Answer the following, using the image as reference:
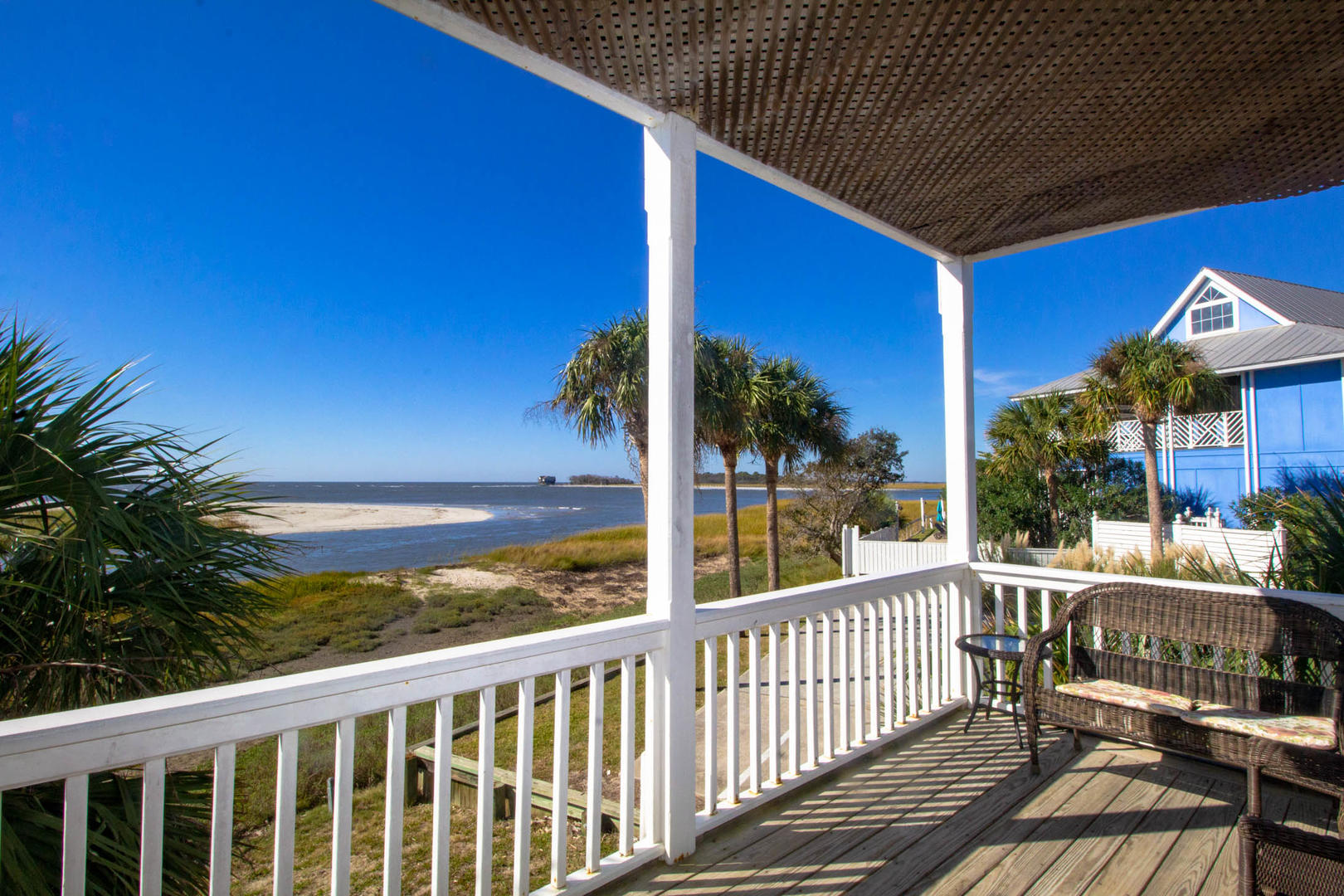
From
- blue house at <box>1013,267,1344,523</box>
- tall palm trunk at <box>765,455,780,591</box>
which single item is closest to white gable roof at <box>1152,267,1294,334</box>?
blue house at <box>1013,267,1344,523</box>

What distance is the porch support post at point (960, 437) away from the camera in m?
3.19

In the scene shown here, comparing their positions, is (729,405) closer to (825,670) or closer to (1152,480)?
(1152,480)

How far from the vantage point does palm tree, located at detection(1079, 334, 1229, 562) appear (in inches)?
425

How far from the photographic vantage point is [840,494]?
16.4 m

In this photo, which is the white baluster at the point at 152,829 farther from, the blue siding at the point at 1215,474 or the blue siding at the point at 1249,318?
the blue siding at the point at 1249,318

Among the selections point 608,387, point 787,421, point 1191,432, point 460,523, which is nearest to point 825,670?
point 608,387

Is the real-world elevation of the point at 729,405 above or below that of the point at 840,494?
above

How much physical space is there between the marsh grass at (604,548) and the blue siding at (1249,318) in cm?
1087

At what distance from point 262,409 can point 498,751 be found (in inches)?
619

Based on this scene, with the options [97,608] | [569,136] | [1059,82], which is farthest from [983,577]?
[569,136]

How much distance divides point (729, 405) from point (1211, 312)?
10332mm

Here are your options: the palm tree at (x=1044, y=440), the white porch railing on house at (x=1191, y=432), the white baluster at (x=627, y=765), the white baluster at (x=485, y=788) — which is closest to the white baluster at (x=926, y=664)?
the white baluster at (x=627, y=765)

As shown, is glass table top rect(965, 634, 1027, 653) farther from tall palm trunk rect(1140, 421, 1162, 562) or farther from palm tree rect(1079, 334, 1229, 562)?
palm tree rect(1079, 334, 1229, 562)

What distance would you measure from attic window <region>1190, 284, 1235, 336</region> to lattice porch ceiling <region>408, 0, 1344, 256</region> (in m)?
13.4
